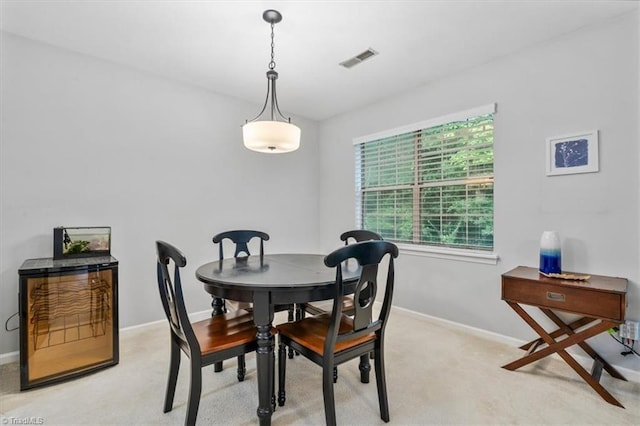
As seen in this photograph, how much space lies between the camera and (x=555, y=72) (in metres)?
2.51

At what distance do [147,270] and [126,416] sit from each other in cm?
154

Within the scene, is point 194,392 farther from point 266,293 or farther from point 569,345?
point 569,345

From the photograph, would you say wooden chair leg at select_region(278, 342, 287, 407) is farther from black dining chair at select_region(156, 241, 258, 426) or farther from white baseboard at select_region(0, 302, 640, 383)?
white baseboard at select_region(0, 302, 640, 383)

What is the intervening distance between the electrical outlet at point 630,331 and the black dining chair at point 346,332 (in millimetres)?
1646

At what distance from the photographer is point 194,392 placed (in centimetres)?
160

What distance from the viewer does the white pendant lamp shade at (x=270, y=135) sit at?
215 centimetres

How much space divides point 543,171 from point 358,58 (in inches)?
71.8

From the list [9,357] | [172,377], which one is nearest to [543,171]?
[172,377]

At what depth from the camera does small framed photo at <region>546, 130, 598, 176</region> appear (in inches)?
92.0

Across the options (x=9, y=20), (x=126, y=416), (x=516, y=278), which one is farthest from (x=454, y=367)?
(x=9, y=20)

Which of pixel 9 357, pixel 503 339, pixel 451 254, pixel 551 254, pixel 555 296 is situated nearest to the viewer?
pixel 555 296

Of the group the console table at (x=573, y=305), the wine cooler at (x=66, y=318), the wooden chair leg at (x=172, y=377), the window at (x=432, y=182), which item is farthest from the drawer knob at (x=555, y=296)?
the wine cooler at (x=66, y=318)

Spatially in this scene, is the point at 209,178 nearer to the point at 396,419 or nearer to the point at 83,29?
the point at 83,29

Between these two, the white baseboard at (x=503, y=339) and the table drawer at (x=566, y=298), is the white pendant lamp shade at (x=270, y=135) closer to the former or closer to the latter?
the table drawer at (x=566, y=298)
